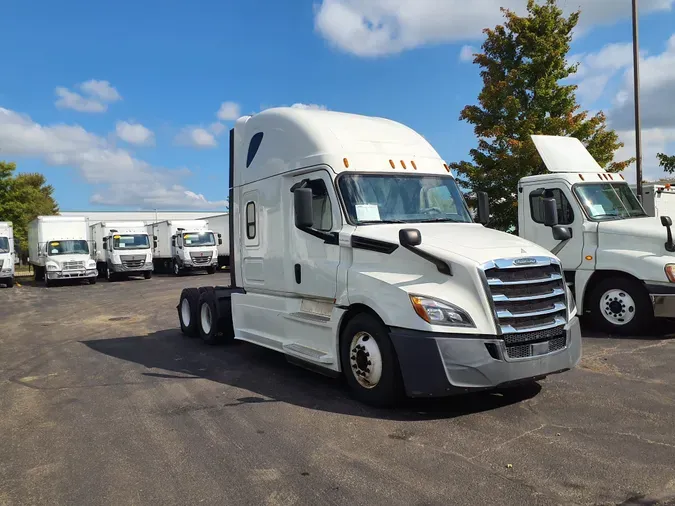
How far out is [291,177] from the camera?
23.6ft

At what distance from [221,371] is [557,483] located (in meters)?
4.79

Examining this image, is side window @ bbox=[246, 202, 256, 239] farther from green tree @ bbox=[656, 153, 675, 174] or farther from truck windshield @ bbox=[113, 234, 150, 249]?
truck windshield @ bbox=[113, 234, 150, 249]

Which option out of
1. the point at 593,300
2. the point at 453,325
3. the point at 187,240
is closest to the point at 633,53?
the point at 593,300

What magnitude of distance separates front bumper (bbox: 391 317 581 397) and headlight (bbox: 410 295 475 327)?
0.38 feet

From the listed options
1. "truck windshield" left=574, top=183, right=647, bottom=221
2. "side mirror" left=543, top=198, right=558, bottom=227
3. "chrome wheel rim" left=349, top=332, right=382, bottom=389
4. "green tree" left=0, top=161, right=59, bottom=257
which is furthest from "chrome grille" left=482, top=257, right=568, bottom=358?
"green tree" left=0, top=161, right=59, bottom=257

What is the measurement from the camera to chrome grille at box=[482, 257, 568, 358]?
17.3 ft

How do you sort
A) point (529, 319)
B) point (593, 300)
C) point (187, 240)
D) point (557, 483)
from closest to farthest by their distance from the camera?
1. point (557, 483)
2. point (529, 319)
3. point (593, 300)
4. point (187, 240)

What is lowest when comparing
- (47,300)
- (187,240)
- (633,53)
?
(47,300)

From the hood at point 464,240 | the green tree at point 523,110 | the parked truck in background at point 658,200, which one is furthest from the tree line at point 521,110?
the hood at point 464,240

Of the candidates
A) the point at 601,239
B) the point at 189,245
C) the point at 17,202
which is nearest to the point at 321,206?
the point at 601,239

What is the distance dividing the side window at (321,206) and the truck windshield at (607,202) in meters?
5.40

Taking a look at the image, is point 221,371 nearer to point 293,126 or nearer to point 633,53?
point 293,126

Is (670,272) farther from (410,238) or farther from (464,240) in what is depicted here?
(410,238)

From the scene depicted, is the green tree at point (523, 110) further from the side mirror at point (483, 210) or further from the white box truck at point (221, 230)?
the white box truck at point (221, 230)
